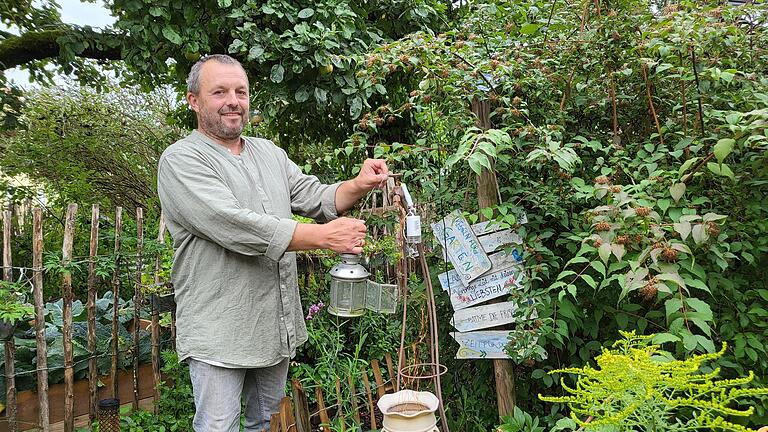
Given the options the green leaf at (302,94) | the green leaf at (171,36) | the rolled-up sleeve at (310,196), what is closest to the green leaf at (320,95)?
the green leaf at (302,94)

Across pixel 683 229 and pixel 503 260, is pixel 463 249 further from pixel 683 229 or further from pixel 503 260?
pixel 683 229

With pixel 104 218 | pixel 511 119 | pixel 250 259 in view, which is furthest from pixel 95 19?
pixel 511 119

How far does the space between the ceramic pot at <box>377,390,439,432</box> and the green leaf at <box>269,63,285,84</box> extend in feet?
6.31

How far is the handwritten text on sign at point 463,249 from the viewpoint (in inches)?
75.3

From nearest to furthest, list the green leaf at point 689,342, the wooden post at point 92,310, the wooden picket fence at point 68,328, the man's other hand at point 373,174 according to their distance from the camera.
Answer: the green leaf at point 689,342
the man's other hand at point 373,174
the wooden picket fence at point 68,328
the wooden post at point 92,310

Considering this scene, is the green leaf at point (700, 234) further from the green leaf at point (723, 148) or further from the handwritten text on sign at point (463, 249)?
the handwritten text on sign at point (463, 249)

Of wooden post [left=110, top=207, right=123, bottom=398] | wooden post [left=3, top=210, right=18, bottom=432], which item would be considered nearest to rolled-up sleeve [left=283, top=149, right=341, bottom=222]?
wooden post [left=110, top=207, right=123, bottom=398]

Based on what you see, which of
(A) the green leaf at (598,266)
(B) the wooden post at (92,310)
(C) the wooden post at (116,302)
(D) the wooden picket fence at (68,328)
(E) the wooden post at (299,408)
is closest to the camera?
(A) the green leaf at (598,266)

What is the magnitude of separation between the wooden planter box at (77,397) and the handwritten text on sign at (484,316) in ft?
7.84

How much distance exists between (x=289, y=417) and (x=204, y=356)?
35cm

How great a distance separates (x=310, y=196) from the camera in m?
2.18

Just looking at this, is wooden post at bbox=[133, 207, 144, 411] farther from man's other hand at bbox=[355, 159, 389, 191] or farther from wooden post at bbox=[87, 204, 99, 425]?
man's other hand at bbox=[355, 159, 389, 191]

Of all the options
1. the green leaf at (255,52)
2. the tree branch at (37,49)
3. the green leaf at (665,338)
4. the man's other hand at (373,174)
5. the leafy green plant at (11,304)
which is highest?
the tree branch at (37,49)

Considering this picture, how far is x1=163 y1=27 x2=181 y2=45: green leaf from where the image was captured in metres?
2.98
